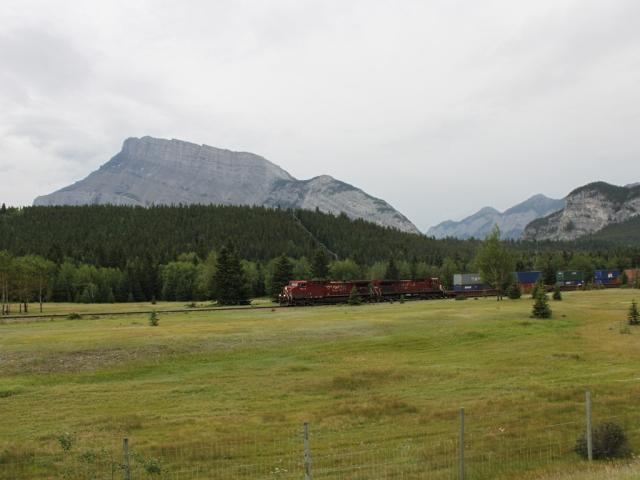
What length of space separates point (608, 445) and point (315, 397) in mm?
13860

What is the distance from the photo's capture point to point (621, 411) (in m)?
20.5

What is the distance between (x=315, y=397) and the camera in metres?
25.8

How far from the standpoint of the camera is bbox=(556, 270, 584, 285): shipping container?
14038cm

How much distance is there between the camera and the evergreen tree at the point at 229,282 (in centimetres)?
9700

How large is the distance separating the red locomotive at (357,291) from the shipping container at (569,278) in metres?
55.1

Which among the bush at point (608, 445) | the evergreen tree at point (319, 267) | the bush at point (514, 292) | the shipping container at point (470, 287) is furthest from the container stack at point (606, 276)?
the bush at point (608, 445)

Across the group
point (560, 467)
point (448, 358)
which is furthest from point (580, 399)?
point (448, 358)

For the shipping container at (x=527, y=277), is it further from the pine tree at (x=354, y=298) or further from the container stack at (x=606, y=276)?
the pine tree at (x=354, y=298)

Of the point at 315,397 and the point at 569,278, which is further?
the point at 569,278

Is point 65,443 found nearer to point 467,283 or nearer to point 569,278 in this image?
point 467,283

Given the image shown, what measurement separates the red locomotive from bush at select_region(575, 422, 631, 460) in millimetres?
73647

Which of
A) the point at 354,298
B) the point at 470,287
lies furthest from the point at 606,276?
the point at 354,298

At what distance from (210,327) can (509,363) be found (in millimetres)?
28387

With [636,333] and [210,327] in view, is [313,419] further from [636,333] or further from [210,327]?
[636,333]
